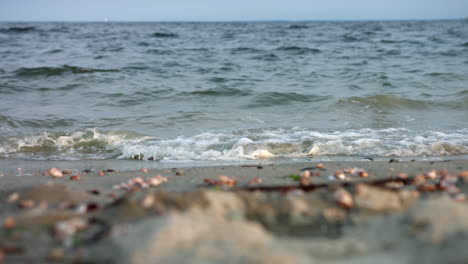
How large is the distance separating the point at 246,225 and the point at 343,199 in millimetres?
747

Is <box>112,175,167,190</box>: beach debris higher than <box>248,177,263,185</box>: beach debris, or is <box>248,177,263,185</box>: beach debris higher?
<box>112,175,167,190</box>: beach debris

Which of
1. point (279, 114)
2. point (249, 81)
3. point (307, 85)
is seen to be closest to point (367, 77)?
point (307, 85)

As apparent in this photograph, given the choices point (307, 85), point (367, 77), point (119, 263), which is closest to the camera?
point (119, 263)

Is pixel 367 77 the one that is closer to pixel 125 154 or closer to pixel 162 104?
pixel 162 104

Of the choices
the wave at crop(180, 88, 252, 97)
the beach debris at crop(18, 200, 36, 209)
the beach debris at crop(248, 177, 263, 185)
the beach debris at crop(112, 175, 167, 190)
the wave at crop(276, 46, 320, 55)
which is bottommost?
the wave at crop(180, 88, 252, 97)

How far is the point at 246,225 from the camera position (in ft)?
8.24

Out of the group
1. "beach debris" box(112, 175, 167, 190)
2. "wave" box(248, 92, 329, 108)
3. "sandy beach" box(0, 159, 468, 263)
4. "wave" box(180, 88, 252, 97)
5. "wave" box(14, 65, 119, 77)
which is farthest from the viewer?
"wave" box(14, 65, 119, 77)

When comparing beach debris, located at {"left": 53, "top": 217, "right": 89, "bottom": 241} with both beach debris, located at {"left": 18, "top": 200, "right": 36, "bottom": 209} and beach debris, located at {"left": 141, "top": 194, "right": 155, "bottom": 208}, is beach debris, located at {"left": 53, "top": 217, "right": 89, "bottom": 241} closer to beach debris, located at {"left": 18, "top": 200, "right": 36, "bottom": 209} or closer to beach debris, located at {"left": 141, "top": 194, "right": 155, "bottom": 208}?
beach debris, located at {"left": 141, "top": 194, "right": 155, "bottom": 208}

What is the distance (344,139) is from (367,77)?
23.8 feet

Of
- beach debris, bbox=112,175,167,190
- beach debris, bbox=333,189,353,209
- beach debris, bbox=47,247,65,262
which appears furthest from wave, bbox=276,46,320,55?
beach debris, bbox=47,247,65,262

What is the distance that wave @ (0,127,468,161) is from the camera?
20.7 feet

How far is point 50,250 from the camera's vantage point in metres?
2.37

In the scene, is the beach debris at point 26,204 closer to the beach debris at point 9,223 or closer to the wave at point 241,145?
the beach debris at point 9,223

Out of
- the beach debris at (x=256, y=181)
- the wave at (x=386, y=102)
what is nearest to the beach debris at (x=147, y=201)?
the beach debris at (x=256, y=181)
